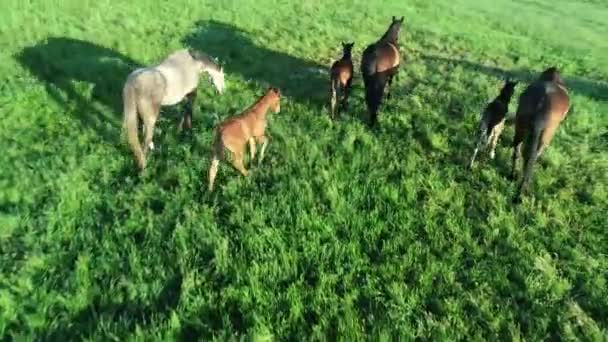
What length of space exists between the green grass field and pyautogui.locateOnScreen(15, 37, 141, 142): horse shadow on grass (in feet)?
0.22

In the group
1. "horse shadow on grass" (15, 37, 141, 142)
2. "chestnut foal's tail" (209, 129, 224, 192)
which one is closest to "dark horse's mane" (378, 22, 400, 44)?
"horse shadow on grass" (15, 37, 141, 142)

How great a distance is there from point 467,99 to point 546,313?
715 centimetres

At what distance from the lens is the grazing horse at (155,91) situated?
8164mm

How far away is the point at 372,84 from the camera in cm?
1008

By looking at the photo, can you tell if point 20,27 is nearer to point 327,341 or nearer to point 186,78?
point 186,78

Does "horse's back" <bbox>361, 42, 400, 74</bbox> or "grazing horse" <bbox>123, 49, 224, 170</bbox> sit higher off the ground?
"horse's back" <bbox>361, 42, 400, 74</bbox>

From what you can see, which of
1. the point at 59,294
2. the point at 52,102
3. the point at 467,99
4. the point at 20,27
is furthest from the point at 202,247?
the point at 20,27

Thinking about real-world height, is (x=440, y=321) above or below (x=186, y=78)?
below

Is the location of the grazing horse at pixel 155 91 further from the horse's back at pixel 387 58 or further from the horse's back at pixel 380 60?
the horse's back at pixel 387 58

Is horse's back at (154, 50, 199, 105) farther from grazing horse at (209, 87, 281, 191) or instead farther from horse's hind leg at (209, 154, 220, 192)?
horse's hind leg at (209, 154, 220, 192)

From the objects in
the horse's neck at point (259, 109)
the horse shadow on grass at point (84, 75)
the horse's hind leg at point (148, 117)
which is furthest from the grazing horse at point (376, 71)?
the horse shadow on grass at point (84, 75)

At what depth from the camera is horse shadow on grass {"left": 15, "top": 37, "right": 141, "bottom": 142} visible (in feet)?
32.3

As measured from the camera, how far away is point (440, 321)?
5160 millimetres

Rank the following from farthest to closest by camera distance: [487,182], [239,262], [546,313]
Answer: [487,182]
[239,262]
[546,313]
